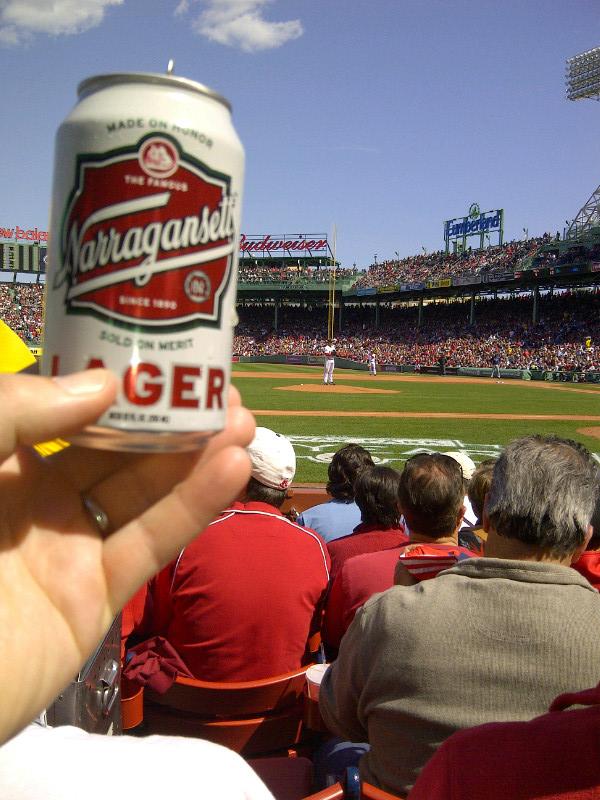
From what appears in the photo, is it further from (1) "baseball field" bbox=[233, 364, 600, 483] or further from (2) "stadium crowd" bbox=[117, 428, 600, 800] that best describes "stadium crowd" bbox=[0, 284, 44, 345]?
(2) "stadium crowd" bbox=[117, 428, 600, 800]

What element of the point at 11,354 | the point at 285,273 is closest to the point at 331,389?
the point at 11,354

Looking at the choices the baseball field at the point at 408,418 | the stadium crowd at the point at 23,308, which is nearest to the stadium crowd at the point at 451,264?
the baseball field at the point at 408,418

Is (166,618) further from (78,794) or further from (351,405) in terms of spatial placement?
(351,405)

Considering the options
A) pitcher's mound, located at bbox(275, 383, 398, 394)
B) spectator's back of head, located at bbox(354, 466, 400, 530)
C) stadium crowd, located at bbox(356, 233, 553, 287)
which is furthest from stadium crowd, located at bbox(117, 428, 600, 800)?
stadium crowd, located at bbox(356, 233, 553, 287)

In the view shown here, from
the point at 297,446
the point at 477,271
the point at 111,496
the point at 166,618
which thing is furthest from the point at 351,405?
the point at 477,271

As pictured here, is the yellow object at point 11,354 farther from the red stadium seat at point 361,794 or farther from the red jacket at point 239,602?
the red stadium seat at point 361,794
